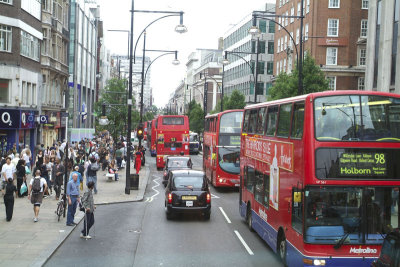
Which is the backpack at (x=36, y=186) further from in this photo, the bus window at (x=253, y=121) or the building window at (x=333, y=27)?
the building window at (x=333, y=27)

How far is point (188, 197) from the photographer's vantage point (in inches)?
703

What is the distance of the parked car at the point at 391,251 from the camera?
22.9 feet

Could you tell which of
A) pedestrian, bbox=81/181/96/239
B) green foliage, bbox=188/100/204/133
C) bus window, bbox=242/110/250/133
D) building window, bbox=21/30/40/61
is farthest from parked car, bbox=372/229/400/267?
green foliage, bbox=188/100/204/133

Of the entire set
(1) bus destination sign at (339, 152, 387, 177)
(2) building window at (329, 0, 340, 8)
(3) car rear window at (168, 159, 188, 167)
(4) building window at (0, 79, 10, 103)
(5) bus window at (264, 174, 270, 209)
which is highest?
(2) building window at (329, 0, 340, 8)

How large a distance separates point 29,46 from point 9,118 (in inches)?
246

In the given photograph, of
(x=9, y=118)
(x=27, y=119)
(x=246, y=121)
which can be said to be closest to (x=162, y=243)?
(x=246, y=121)

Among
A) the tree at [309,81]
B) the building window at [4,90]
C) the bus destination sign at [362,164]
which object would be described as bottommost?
the bus destination sign at [362,164]

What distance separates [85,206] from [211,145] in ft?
49.2

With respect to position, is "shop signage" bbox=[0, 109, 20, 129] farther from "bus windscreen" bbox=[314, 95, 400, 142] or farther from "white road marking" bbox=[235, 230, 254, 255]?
"bus windscreen" bbox=[314, 95, 400, 142]

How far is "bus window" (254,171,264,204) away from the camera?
14578mm

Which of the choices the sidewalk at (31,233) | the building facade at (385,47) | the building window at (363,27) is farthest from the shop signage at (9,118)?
the building window at (363,27)

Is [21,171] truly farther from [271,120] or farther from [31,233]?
[271,120]

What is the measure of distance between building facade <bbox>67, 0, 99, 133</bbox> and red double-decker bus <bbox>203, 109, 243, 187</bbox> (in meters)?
27.5

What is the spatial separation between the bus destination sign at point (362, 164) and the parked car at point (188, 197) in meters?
8.83
